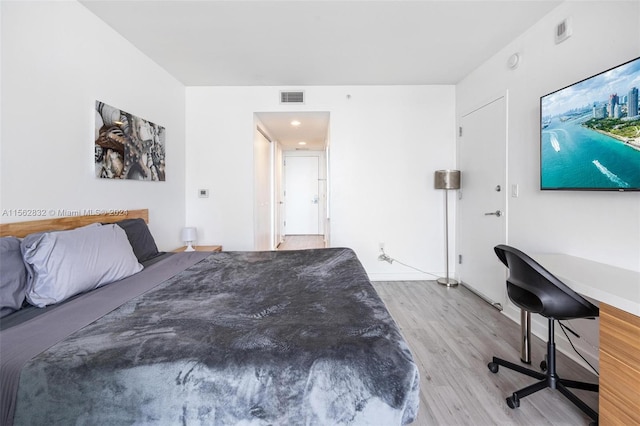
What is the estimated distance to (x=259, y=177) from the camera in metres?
4.30

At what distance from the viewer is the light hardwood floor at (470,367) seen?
58.5 inches

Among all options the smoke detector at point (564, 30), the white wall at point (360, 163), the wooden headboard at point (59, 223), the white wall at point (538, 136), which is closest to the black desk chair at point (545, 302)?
the white wall at point (538, 136)

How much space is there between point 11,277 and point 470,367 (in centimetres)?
267

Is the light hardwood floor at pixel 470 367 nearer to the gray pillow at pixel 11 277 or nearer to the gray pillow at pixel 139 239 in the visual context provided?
the gray pillow at pixel 11 277

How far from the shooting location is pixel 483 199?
10.1ft

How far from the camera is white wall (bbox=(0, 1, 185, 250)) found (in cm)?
162

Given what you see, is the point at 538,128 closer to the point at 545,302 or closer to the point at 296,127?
the point at 545,302

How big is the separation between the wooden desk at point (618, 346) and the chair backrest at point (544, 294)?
70 millimetres

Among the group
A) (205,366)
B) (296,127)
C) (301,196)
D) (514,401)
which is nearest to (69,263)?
(205,366)

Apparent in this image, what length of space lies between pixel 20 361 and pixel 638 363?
229cm

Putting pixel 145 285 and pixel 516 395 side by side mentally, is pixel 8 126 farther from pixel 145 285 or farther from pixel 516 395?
pixel 516 395

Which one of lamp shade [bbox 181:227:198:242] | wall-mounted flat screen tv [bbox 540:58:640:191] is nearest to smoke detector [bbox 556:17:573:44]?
wall-mounted flat screen tv [bbox 540:58:640:191]

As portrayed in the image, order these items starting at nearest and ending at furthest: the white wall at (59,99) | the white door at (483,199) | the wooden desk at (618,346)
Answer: the wooden desk at (618,346) → the white wall at (59,99) → the white door at (483,199)

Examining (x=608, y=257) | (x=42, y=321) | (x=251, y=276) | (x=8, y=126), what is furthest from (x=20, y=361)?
(x=608, y=257)
